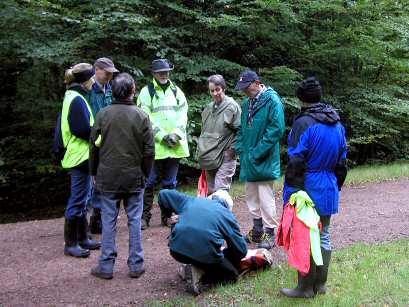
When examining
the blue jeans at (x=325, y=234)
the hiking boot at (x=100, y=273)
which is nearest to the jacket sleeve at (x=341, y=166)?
the blue jeans at (x=325, y=234)

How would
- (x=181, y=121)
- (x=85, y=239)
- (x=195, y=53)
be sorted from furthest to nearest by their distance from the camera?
(x=195, y=53), (x=181, y=121), (x=85, y=239)

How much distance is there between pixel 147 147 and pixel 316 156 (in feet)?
5.78

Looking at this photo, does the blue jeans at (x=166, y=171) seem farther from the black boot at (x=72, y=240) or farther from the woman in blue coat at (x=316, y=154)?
the woman in blue coat at (x=316, y=154)

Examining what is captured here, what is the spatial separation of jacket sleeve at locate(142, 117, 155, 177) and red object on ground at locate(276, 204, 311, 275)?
5.12 ft

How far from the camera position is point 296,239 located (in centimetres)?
423

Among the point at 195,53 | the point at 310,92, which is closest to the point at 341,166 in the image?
the point at 310,92

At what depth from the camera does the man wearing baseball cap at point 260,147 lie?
576cm

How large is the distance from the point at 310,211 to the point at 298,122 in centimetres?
80

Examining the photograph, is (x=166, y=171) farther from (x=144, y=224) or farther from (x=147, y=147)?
(x=147, y=147)

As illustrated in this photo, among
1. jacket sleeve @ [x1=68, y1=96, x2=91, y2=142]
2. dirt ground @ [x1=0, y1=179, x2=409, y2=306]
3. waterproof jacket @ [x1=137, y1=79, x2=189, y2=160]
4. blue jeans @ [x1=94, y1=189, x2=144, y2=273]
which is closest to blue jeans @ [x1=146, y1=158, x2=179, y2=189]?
waterproof jacket @ [x1=137, y1=79, x2=189, y2=160]

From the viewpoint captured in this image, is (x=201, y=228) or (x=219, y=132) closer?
(x=201, y=228)

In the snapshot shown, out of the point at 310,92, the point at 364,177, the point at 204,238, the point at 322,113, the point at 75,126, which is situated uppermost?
the point at 310,92

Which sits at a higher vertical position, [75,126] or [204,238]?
[75,126]

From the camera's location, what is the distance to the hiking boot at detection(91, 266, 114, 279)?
5.05 meters
